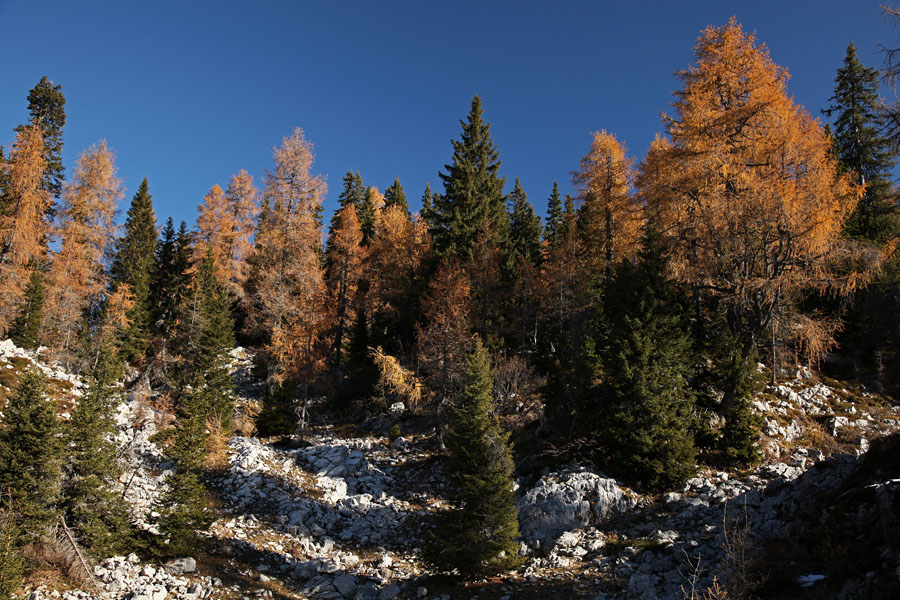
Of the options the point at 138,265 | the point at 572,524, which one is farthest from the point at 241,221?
the point at 572,524

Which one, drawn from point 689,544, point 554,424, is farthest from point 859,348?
point 689,544

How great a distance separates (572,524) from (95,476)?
15262 mm

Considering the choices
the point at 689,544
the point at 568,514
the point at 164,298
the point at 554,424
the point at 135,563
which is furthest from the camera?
the point at 164,298

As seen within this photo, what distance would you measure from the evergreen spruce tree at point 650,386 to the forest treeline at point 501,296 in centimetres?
9

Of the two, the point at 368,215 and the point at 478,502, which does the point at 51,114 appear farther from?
the point at 478,502

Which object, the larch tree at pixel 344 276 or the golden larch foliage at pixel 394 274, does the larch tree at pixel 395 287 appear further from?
the larch tree at pixel 344 276

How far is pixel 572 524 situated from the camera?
52.3 feet

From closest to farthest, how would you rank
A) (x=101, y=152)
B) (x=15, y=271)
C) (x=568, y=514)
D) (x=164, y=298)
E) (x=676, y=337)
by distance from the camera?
(x=568, y=514) < (x=676, y=337) < (x=15, y=271) < (x=101, y=152) < (x=164, y=298)

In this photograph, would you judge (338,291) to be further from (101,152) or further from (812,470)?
(812,470)

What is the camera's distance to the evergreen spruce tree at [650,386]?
16453mm

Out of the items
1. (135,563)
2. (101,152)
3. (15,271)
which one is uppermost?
(101,152)

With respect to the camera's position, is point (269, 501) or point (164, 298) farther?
point (164, 298)

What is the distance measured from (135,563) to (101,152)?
1176 inches

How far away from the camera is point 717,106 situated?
19969 mm
